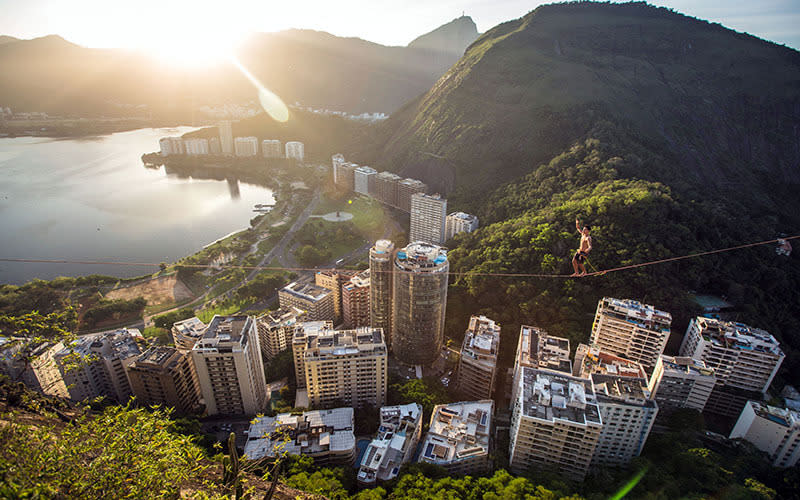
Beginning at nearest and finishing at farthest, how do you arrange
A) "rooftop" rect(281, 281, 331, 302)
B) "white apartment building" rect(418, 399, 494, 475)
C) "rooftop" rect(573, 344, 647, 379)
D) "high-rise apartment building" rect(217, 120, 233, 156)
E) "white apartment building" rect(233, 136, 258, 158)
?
"white apartment building" rect(418, 399, 494, 475)
"rooftop" rect(573, 344, 647, 379)
"rooftop" rect(281, 281, 331, 302)
"white apartment building" rect(233, 136, 258, 158)
"high-rise apartment building" rect(217, 120, 233, 156)

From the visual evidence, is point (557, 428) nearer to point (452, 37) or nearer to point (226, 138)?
point (226, 138)

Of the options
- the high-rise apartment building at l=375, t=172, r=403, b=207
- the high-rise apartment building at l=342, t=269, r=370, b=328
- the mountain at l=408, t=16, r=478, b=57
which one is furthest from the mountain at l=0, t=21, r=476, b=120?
the high-rise apartment building at l=342, t=269, r=370, b=328

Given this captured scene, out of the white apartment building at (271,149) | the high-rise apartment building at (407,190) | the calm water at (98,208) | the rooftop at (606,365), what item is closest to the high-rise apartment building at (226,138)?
the white apartment building at (271,149)

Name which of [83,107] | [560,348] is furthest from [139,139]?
[560,348]

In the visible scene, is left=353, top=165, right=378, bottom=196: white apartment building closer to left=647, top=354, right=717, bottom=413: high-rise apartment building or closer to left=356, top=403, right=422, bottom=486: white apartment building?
left=356, top=403, right=422, bottom=486: white apartment building

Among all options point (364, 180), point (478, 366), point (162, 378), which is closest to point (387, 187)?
point (364, 180)
